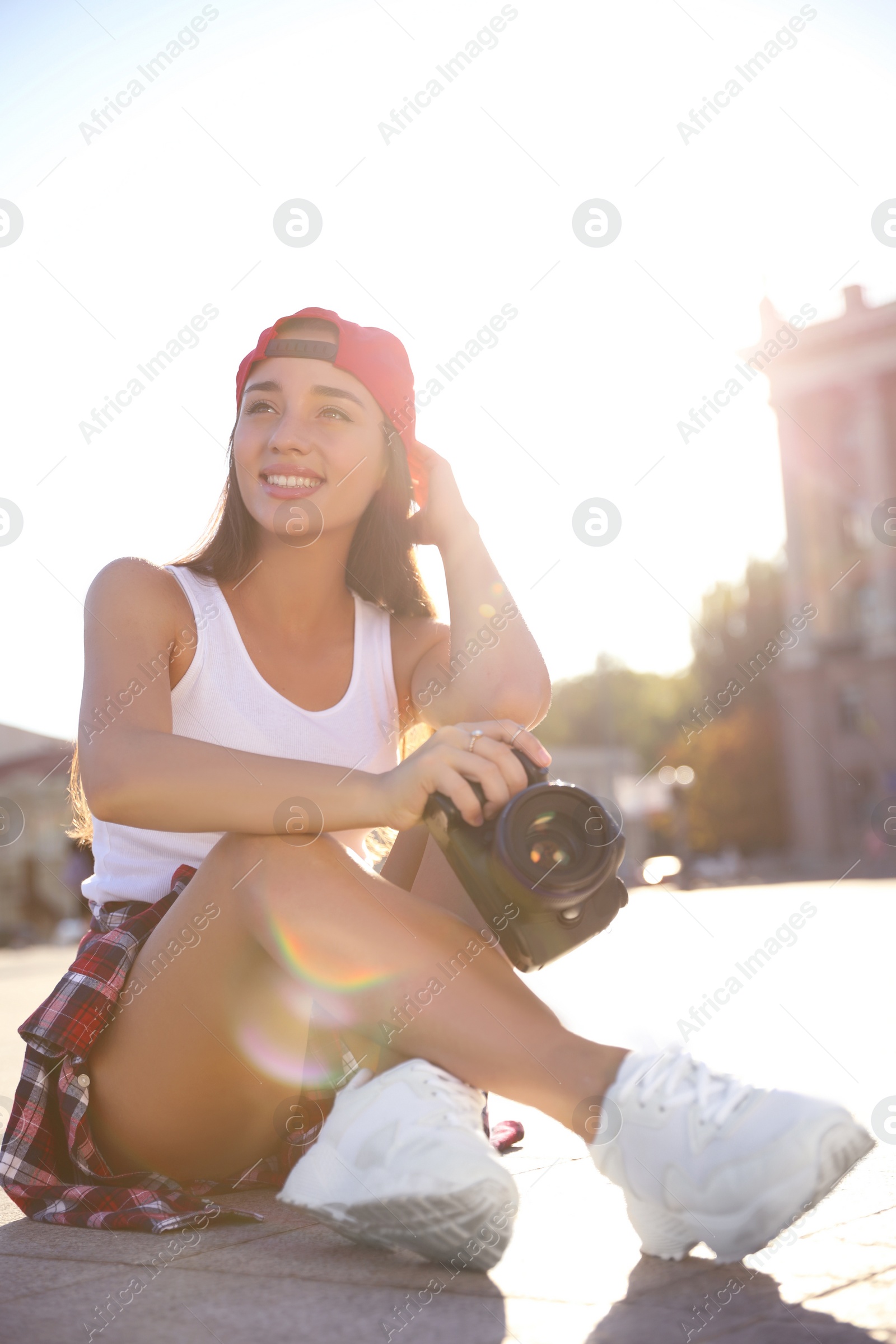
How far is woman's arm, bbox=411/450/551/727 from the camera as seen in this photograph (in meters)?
2.42

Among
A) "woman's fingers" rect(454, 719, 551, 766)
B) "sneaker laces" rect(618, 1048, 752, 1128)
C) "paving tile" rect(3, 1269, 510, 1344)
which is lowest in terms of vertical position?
"paving tile" rect(3, 1269, 510, 1344)

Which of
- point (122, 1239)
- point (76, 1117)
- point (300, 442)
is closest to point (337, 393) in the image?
point (300, 442)

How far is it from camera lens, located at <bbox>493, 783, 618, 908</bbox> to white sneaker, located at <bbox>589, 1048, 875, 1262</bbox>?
0.25 meters

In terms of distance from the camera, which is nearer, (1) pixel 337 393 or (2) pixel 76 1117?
(2) pixel 76 1117

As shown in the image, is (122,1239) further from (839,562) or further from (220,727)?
(839,562)

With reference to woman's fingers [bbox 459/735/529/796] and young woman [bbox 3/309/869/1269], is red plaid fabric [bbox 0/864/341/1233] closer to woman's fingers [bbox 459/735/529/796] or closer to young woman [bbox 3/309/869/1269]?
young woman [bbox 3/309/869/1269]

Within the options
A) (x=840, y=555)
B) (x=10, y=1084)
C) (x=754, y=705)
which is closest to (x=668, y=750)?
(x=754, y=705)

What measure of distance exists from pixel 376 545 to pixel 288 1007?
1225 mm

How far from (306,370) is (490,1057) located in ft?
4.86

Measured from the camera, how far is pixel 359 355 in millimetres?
2648

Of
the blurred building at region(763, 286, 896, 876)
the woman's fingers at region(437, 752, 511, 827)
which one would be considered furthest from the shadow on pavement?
the blurred building at region(763, 286, 896, 876)

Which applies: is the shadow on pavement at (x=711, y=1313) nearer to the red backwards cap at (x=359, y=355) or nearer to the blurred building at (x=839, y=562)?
the red backwards cap at (x=359, y=355)

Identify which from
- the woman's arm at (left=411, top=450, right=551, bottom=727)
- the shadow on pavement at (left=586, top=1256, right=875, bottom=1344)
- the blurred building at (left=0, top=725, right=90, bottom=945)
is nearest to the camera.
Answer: the shadow on pavement at (left=586, top=1256, right=875, bottom=1344)

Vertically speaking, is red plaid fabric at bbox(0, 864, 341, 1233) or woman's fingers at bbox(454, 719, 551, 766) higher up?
woman's fingers at bbox(454, 719, 551, 766)
